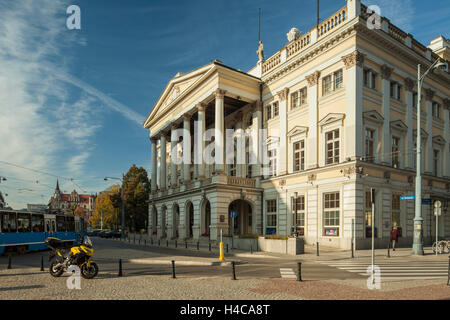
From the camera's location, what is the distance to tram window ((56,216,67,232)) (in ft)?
94.1

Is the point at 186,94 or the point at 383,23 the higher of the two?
the point at 383,23

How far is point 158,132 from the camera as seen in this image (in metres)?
51.9

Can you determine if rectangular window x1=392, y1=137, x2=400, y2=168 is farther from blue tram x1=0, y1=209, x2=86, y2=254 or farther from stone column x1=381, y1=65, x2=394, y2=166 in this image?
blue tram x1=0, y1=209, x2=86, y2=254

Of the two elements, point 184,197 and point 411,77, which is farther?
point 184,197

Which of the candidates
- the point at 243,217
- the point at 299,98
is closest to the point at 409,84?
the point at 299,98

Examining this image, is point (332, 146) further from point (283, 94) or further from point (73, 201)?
point (73, 201)

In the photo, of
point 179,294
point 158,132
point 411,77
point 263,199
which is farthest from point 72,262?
point 158,132

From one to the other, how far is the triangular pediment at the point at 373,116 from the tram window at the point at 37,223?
25.4 m

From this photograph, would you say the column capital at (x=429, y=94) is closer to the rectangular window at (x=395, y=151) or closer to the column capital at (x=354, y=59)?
the rectangular window at (x=395, y=151)

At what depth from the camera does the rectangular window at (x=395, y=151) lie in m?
28.9

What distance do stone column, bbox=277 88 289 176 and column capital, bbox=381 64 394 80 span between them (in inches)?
333

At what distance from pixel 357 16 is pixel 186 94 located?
21473mm

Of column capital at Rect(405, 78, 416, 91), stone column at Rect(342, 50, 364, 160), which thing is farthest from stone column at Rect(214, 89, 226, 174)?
column capital at Rect(405, 78, 416, 91)

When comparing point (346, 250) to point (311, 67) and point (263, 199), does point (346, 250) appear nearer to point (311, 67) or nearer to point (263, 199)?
point (263, 199)
